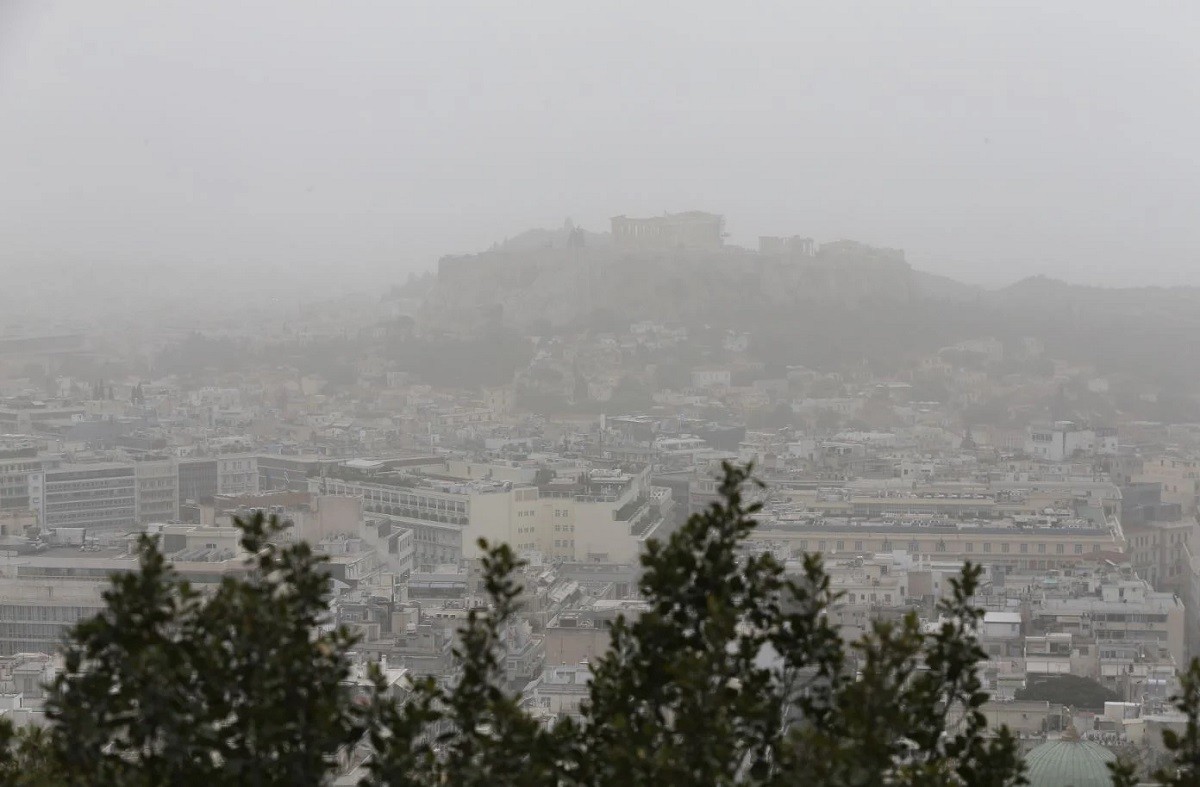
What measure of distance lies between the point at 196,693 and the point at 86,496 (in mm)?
22937

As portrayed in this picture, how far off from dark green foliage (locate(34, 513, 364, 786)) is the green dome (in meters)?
5.19

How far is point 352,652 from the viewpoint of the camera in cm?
1403

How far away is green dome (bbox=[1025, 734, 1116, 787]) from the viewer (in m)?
7.59

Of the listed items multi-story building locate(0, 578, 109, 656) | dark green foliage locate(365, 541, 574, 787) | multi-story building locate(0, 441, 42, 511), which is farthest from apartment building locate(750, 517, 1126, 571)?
dark green foliage locate(365, 541, 574, 787)

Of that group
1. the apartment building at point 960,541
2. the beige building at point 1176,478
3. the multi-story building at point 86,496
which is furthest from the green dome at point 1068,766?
the multi-story building at point 86,496

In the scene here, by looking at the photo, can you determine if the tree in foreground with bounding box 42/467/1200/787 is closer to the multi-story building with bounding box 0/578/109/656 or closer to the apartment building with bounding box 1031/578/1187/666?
the apartment building with bounding box 1031/578/1187/666

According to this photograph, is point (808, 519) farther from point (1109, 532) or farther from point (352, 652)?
point (352, 652)

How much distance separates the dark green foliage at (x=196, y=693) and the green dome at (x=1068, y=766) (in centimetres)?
519

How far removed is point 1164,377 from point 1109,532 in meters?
16.7

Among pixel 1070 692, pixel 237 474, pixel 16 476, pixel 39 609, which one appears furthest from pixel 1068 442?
pixel 39 609

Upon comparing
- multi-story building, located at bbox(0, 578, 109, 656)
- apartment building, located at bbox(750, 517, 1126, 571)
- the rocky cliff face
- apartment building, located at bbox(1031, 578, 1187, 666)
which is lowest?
multi-story building, located at bbox(0, 578, 109, 656)

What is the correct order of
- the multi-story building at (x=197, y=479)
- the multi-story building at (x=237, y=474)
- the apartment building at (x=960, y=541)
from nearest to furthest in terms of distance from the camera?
1. the apartment building at (x=960, y=541)
2. the multi-story building at (x=197, y=479)
3. the multi-story building at (x=237, y=474)

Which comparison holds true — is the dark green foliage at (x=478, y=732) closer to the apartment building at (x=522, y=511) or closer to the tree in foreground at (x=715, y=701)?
the tree in foreground at (x=715, y=701)

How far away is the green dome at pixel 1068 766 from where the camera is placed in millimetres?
7590
